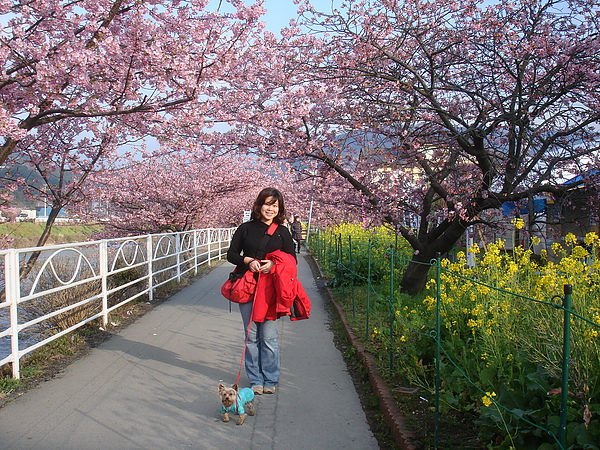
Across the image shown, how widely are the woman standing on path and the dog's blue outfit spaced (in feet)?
1.80

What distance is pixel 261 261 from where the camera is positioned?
4844 mm

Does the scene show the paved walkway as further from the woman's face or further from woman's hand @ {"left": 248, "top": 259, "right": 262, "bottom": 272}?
the woman's face

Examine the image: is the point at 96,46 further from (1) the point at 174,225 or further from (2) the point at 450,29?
(1) the point at 174,225

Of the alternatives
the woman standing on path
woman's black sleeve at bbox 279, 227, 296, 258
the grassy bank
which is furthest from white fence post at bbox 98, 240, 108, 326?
woman's black sleeve at bbox 279, 227, 296, 258

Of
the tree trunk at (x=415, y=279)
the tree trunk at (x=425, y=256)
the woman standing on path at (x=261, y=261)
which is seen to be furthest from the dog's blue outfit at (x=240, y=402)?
the tree trunk at (x=415, y=279)

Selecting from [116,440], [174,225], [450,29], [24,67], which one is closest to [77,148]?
[24,67]

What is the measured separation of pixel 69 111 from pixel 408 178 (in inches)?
204

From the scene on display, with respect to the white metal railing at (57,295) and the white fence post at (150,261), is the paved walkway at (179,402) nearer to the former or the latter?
the white metal railing at (57,295)

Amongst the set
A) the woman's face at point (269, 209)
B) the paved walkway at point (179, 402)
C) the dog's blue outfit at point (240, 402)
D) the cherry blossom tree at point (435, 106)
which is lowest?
the paved walkway at point (179, 402)

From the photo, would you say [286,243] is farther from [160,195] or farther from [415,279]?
[160,195]

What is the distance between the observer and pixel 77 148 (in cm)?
1048

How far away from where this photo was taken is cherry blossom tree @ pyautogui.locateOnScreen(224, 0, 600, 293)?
24.4ft

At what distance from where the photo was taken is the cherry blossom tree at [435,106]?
293 inches

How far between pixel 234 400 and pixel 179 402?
2.50 feet
